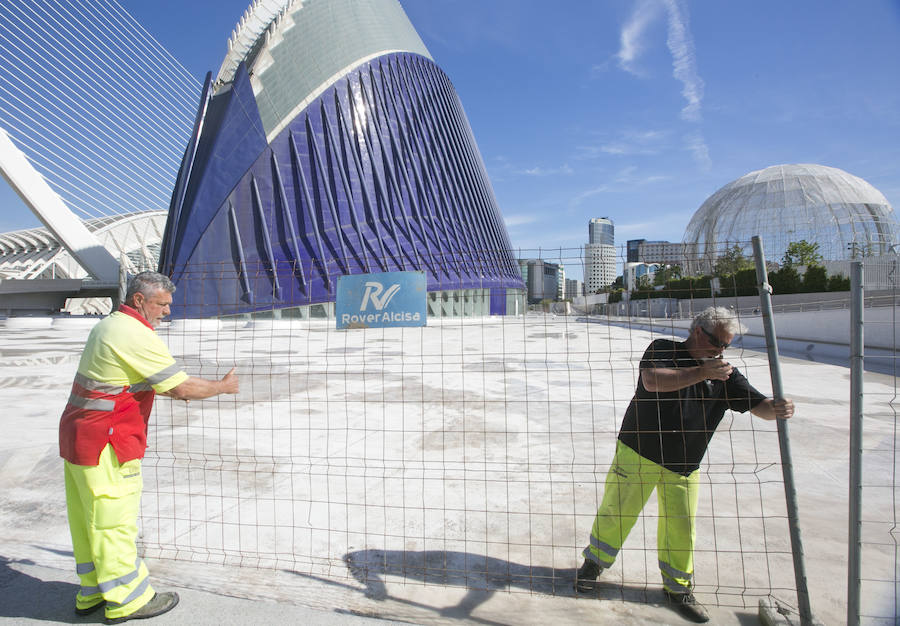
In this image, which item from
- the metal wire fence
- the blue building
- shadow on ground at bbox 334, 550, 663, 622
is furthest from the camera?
the blue building

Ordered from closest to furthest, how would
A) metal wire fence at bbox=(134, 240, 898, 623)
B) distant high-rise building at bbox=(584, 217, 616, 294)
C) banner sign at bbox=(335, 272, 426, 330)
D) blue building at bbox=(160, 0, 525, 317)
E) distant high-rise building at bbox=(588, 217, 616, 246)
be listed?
metal wire fence at bbox=(134, 240, 898, 623) → distant high-rise building at bbox=(584, 217, 616, 294) → banner sign at bbox=(335, 272, 426, 330) → blue building at bbox=(160, 0, 525, 317) → distant high-rise building at bbox=(588, 217, 616, 246)

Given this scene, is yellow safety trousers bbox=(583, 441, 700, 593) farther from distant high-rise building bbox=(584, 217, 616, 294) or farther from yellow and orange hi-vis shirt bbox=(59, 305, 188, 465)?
yellow and orange hi-vis shirt bbox=(59, 305, 188, 465)

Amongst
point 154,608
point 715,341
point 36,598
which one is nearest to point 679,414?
point 715,341

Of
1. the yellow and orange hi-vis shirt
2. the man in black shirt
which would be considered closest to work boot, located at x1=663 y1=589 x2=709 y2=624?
the man in black shirt

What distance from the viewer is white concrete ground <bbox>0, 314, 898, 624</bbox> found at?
2.70 metres

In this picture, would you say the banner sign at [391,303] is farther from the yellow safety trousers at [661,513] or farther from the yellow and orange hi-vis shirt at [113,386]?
the yellow and orange hi-vis shirt at [113,386]

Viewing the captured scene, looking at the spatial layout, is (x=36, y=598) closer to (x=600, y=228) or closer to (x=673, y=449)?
(x=673, y=449)

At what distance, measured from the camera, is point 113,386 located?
93.0 inches

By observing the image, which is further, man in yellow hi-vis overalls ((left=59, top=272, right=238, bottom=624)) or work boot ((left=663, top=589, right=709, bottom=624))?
work boot ((left=663, top=589, right=709, bottom=624))

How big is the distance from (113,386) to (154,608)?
1.13m

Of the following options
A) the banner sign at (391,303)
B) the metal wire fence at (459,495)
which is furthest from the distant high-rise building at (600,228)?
the metal wire fence at (459,495)

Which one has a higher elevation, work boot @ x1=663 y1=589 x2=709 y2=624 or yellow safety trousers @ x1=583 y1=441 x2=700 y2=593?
yellow safety trousers @ x1=583 y1=441 x2=700 y2=593

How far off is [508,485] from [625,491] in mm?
1673

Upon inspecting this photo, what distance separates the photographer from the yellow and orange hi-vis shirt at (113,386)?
2275mm
